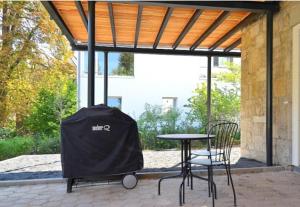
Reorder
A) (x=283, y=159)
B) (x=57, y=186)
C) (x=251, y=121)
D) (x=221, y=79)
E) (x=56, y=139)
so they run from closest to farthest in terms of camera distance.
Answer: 1. (x=57, y=186)
2. (x=283, y=159)
3. (x=251, y=121)
4. (x=56, y=139)
5. (x=221, y=79)

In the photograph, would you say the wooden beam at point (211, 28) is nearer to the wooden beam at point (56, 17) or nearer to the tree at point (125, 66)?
the wooden beam at point (56, 17)

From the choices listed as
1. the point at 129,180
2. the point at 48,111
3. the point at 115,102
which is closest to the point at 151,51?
the point at 129,180

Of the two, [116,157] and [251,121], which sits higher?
[251,121]

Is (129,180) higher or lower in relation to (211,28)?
lower

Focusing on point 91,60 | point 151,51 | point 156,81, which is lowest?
point 91,60

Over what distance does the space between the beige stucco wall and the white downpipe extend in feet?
0.28

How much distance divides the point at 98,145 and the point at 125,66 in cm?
938

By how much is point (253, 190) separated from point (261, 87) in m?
2.62

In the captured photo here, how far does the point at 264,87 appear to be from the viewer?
18.5 feet

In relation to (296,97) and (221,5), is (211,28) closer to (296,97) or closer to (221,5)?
(221,5)

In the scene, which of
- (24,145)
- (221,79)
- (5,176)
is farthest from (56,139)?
(221,79)

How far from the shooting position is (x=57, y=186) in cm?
405

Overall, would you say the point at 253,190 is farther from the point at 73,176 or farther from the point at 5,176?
the point at 5,176

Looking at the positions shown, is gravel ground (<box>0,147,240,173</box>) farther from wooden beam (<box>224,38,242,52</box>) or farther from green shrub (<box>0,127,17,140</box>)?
green shrub (<box>0,127,17,140</box>)
